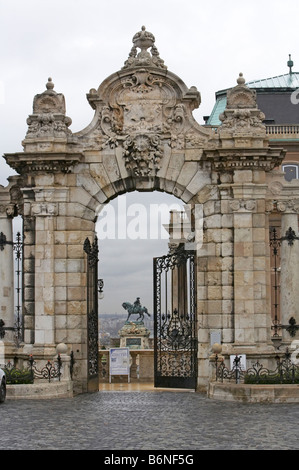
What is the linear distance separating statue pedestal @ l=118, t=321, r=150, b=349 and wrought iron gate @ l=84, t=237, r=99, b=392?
12.3m

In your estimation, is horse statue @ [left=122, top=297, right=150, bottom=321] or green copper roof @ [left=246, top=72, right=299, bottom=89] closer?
horse statue @ [left=122, top=297, right=150, bottom=321]

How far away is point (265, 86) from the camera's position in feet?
171

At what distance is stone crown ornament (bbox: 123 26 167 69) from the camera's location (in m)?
24.0

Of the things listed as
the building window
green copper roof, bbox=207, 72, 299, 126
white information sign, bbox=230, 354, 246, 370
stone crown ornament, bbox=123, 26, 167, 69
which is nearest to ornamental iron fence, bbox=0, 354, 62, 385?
white information sign, bbox=230, 354, 246, 370

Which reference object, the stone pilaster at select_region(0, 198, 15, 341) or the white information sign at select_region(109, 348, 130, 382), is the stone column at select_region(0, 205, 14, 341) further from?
the white information sign at select_region(109, 348, 130, 382)

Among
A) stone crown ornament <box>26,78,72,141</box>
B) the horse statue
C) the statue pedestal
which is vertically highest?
stone crown ornament <box>26,78,72,141</box>

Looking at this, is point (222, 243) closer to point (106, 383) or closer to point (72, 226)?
point (72, 226)

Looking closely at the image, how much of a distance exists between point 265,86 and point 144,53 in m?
28.8

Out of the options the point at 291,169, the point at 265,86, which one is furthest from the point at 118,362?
the point at 265,86

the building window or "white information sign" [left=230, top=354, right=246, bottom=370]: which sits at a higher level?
the building window

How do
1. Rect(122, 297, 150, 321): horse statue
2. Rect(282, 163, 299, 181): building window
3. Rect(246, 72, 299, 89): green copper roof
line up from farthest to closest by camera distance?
Rect(246, 72, 299, 89): green copper roof → Rect(282, 163, 299, 181): building window → Rect(122, 297, 150, 321): horse statue

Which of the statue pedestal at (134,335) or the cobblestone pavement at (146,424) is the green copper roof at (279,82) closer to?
the statue pedestal at (134,335)

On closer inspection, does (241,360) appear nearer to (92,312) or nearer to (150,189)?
(92,312)
